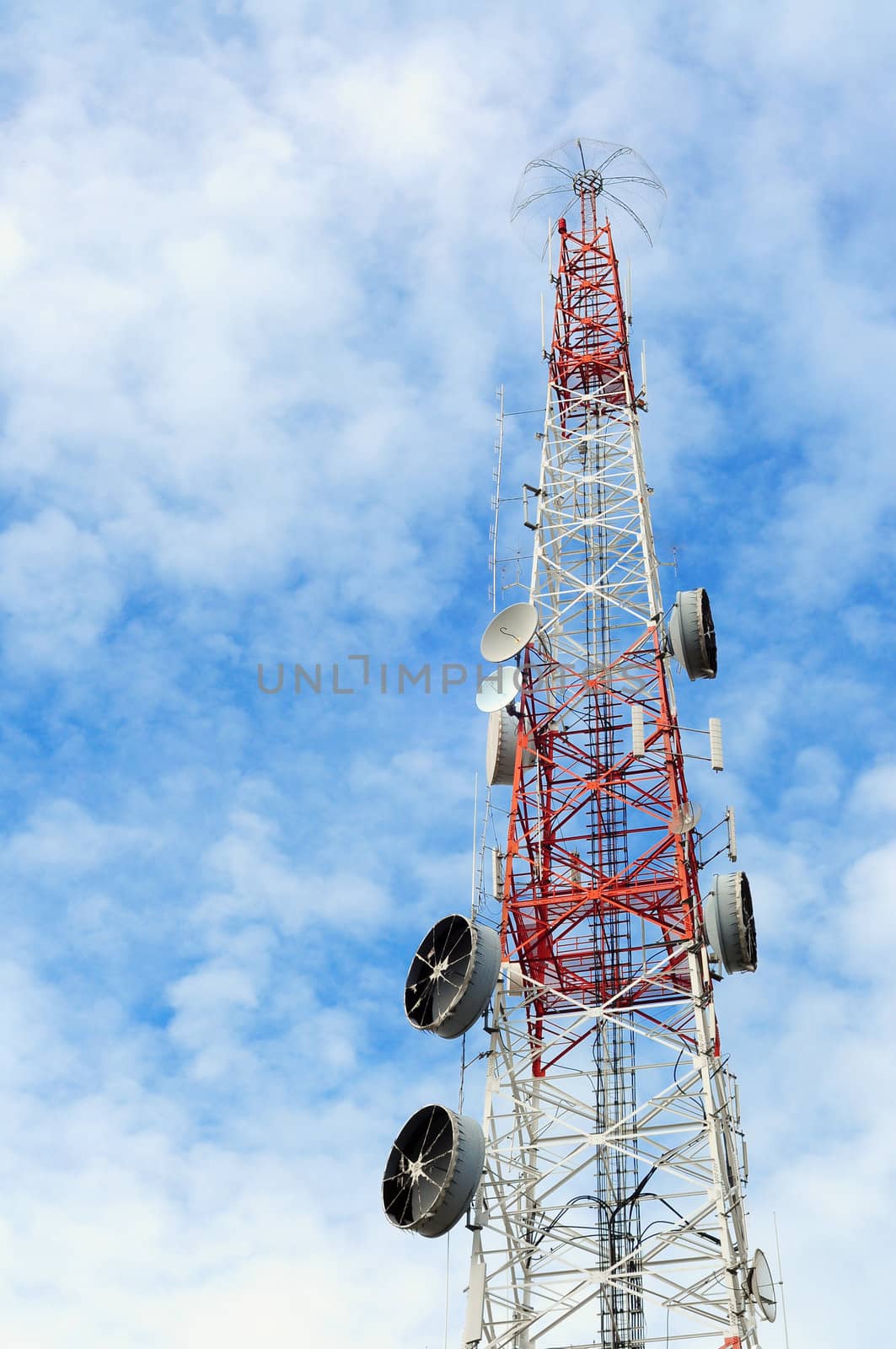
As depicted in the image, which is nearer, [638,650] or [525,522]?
[638,650]

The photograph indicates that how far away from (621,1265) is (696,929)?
7.77 metres

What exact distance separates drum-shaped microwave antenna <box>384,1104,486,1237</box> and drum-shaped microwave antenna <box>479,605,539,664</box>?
40.5ft

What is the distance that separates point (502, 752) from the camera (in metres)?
43.3

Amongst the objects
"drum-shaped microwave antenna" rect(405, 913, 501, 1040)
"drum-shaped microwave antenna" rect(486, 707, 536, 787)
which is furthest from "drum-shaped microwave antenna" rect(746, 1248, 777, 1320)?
"drum-shaped microwave antenna" rect(486, 707, 536, 787)

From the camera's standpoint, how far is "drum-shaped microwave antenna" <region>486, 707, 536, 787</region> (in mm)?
43250

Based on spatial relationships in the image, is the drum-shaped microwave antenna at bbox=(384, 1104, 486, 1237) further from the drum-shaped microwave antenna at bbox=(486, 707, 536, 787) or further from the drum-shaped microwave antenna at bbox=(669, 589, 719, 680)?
the drum-shaped microwave antenna at bbox=(669, 589, 719, 680)

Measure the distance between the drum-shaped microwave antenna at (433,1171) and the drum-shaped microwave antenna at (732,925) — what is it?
23.5 feet

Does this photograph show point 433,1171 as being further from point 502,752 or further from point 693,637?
point 693,637

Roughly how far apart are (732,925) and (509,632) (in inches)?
387

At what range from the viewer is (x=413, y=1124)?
3666 cm

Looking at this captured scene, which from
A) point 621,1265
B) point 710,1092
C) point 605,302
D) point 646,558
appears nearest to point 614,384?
point 605,302

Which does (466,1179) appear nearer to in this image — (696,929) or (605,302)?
(696,929)

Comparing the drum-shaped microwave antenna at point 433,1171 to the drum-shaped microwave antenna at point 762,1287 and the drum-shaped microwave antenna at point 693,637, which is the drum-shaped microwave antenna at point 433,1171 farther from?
the drum-shaped microwave antenna at point 693,637

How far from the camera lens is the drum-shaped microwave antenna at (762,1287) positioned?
34.5 m
